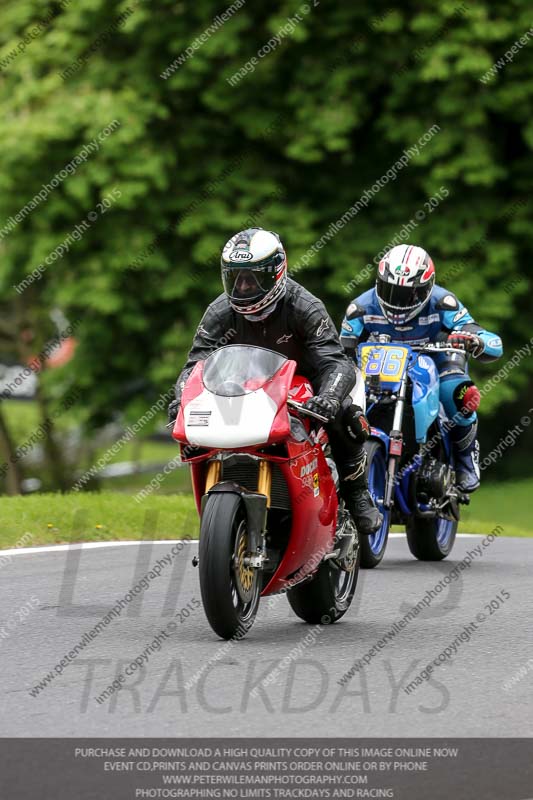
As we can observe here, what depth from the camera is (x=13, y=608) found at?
7605 mm

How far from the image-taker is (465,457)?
430 inches

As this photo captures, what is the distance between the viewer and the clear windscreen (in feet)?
22.0

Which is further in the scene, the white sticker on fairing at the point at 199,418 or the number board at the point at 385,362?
the number board at the point at 385,362

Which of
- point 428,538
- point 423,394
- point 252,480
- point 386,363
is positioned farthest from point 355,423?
point 428,538

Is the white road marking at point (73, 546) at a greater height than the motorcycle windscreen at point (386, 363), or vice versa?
the motorcycle windscreen at point (386, 363)

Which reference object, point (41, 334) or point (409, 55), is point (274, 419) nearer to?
point (409, 55)

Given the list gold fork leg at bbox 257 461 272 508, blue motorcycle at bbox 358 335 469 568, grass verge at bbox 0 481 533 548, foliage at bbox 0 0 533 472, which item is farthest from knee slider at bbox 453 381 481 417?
foliage at bbox 0 0 533 472

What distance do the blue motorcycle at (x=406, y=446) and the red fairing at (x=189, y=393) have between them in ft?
10.0

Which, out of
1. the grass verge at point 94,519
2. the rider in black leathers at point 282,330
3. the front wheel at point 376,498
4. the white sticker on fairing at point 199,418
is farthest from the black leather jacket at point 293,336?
the grass verge at point 94,519

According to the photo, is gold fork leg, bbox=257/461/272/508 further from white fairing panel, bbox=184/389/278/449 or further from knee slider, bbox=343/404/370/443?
knee slider, bbox=343/404/370/443

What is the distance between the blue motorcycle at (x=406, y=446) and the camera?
390 inches

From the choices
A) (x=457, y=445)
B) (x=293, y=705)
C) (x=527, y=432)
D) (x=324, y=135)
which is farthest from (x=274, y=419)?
(x=527, y=432)
